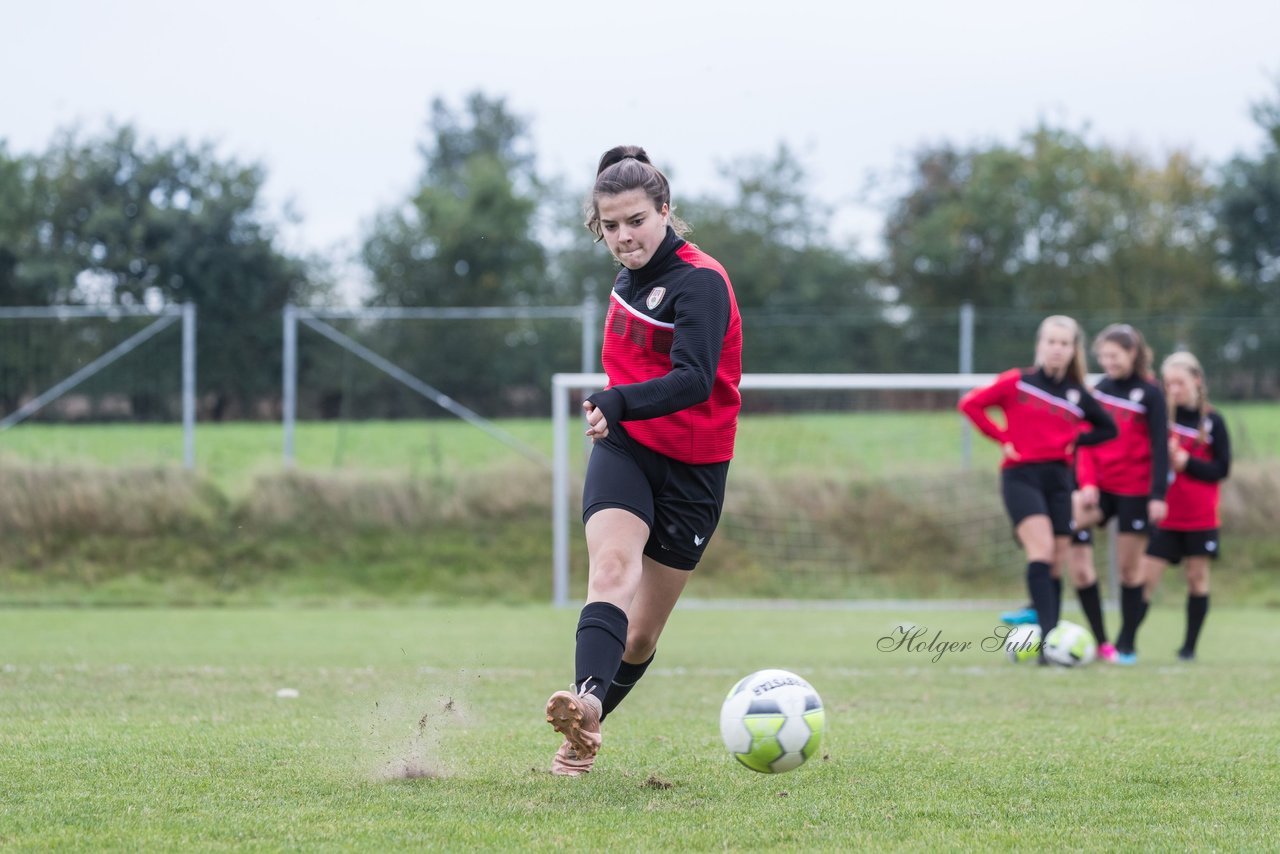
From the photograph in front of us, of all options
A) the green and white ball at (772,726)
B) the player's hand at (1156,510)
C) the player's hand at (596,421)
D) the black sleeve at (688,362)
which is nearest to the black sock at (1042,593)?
the player's hand at (1156,510)

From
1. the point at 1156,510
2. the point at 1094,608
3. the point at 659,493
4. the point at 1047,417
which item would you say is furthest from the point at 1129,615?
the point at 659,493

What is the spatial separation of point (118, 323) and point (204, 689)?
9535 millimetres

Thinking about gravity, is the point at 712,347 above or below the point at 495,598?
above

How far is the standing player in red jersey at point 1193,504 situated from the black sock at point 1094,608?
0.31 metres

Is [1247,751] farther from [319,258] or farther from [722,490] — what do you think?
[319,258]

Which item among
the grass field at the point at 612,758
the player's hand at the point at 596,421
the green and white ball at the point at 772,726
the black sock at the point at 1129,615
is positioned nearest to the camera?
the grass field at the point at 612,758

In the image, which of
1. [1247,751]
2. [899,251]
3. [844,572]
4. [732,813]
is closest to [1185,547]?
[1247,751]

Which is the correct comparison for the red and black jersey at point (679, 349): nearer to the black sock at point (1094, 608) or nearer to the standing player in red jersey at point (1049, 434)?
the standing player in red jersey at point (1049, 434)

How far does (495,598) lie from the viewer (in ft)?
43.4

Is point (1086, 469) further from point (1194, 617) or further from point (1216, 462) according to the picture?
point (1194, 617)

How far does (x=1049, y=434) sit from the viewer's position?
8227mm

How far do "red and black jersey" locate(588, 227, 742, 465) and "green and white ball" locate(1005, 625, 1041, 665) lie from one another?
424cm

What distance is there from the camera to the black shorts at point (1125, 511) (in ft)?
28.3

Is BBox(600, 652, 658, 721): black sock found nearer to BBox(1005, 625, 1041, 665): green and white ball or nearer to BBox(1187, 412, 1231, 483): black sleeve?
BBox(1005, 625, 1041, 665): green and white ball
